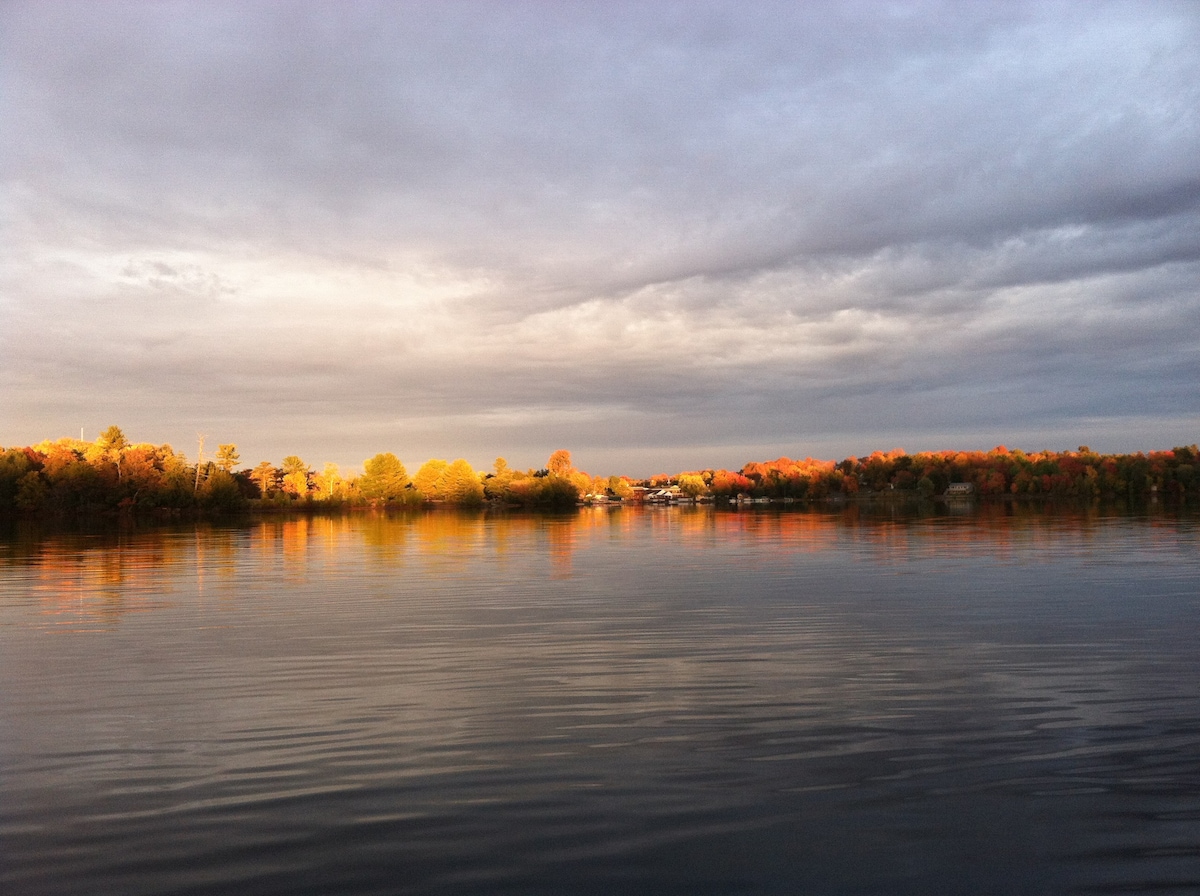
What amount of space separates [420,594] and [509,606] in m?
6.49

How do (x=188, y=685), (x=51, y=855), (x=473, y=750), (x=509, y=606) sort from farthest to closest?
(x=509, y=606), (x=188, y=685), (x=473, y=750), (x=51, y=855)

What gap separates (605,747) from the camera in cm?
1422

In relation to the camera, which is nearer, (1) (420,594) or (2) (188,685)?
(2) (188,685)

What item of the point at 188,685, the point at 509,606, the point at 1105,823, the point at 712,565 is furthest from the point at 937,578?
the point at 188,685

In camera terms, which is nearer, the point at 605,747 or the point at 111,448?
the point at 605,747

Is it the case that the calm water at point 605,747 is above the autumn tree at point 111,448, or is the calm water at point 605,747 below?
below

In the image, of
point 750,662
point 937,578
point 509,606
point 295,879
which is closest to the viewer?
point 295,879

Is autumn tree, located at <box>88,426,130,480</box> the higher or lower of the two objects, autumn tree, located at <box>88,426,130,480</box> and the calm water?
the higher

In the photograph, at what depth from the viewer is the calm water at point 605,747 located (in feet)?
32.2

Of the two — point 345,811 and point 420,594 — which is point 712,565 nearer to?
point 420,594

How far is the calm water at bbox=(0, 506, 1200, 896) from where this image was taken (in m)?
9.82

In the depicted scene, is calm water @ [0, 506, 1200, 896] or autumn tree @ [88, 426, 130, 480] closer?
calm water @ [0, 506, 1200, 896]

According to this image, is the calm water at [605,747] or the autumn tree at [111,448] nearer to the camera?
the calm water at [605,747]

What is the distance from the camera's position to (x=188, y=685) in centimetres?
1934
